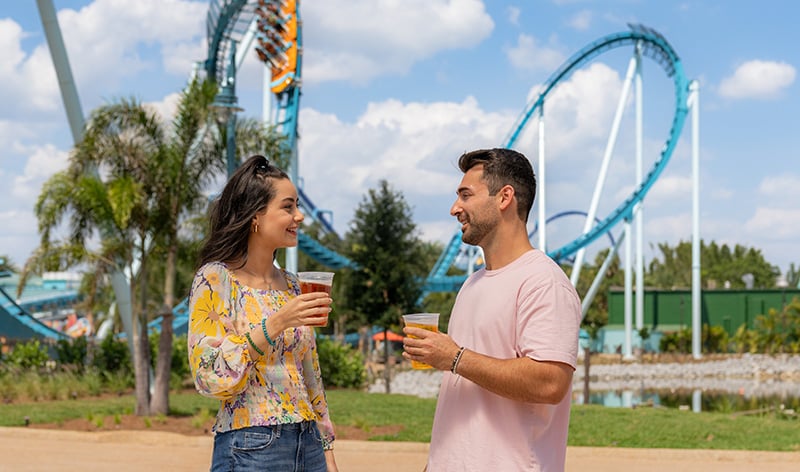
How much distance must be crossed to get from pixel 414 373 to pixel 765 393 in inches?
336

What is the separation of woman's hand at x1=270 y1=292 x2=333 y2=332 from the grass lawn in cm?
711

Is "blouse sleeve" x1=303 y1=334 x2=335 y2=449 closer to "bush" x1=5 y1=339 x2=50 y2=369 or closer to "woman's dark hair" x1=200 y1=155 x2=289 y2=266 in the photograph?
"woman's dark hair" x1=200 y1=155 x2=289 y2=266

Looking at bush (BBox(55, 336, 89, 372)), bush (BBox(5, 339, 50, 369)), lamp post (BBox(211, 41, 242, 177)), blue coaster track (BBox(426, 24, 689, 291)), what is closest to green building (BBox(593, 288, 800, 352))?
blue coaster track (BBox(426, 24, 689, 291))

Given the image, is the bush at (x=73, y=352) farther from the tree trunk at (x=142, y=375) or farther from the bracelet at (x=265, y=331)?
the bracelet at (x=265, y=331)

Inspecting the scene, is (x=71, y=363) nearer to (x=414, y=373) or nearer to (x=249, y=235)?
(x=414, y=373)

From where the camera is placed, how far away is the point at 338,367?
59.8 feet

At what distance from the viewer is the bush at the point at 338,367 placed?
18000 mm

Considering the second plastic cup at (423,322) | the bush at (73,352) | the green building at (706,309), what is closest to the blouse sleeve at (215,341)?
the second plastic cup at (423,322)

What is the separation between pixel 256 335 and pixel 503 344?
2.11 feet

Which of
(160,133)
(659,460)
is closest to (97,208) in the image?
(160,133)

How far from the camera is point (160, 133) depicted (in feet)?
39.5

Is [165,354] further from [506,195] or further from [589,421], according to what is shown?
[506,195]

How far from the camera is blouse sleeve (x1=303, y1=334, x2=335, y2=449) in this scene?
9.46ft

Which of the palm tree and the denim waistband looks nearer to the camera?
the denim waistband
